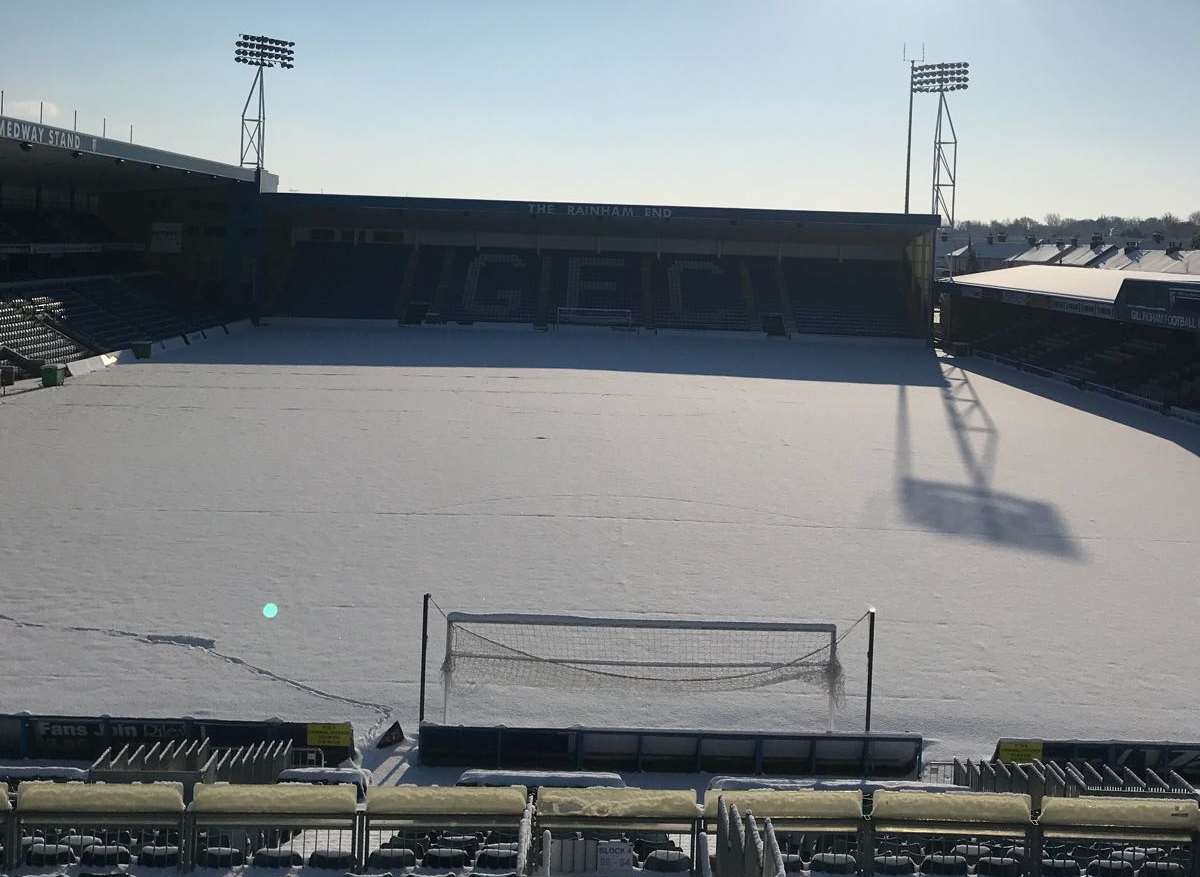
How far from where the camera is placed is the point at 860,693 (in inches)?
561

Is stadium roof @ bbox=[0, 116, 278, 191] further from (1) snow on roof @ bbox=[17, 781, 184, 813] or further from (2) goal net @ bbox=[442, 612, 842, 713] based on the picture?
(1) snow on roof @ bbox=[17, 781, 184, 813]

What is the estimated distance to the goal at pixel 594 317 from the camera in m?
59.8

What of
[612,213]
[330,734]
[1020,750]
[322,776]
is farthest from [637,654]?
[612,213]

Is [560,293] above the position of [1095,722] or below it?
above

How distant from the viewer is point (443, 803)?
824 cm

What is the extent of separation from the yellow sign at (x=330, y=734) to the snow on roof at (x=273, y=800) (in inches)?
137

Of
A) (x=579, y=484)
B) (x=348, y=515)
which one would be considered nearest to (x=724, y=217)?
(x=579, y=484)

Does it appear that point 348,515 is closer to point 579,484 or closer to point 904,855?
point 579,484

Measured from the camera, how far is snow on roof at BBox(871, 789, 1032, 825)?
8250 mm

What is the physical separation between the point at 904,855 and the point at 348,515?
14.8 meters

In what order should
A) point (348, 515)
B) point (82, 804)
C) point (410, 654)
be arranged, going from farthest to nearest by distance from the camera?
point (348, 515)
point (410, 654)
point (82, 804)

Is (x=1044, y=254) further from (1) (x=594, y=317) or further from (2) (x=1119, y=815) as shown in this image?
(2) (x=1119, y=815)

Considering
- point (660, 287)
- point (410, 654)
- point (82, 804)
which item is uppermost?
point (660, 287)

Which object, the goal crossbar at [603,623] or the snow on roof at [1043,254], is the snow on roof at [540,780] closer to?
the goal crossbar at [603,623]
